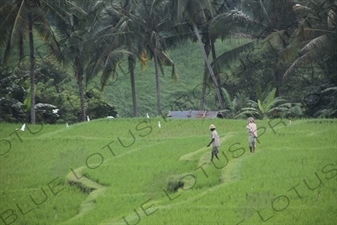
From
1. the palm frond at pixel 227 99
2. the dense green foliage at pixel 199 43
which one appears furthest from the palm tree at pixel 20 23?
the palm frond at pixel 227 99

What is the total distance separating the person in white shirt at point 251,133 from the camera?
1884 cm

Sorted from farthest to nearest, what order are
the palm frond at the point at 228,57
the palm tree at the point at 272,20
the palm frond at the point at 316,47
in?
the palm frond at the point at 228,57 → the palm tree at the point at 272,20 → the palm frond at the point at 316,47

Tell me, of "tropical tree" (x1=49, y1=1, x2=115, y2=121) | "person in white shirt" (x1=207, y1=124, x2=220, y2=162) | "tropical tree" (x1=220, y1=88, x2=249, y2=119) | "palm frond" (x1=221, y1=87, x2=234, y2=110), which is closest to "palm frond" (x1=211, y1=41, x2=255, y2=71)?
"tropical tree" (x1=220, y1=88, x2=249, y2=119)

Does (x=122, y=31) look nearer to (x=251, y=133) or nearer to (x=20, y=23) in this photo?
(x=20, y=23)

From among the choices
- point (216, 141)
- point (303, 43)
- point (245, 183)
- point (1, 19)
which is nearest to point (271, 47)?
point (303, 43)

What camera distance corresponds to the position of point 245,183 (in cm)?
1684

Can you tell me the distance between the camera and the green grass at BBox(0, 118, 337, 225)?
1530 cm

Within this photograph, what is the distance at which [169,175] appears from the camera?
19.0 metres

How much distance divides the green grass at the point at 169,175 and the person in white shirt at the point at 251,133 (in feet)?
0.75

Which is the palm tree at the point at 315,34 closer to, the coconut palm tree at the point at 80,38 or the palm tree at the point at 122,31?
the palm tree at the point at 122,31

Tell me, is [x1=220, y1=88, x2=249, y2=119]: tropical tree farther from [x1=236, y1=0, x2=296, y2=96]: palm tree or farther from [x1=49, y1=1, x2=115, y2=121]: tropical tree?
[x1=49, y1=1, x2=115, y2=121]: tropical tree

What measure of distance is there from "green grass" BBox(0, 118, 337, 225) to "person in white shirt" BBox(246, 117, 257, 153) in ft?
0.75

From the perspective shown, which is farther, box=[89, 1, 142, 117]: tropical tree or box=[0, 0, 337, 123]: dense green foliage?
box=[89, 1, 142, 117]: tropical tree

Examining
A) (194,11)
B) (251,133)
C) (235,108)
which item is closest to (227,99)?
(235,108)
